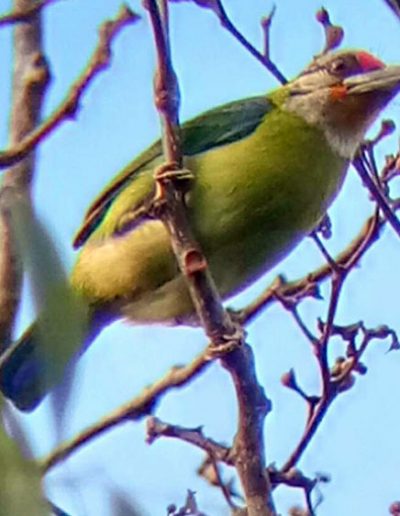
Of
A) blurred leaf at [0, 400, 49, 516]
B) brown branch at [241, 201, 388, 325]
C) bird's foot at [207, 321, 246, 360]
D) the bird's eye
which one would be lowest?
blurred leaf at [0, 400, 49, 516]

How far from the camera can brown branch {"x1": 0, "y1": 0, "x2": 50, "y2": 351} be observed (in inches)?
89.8

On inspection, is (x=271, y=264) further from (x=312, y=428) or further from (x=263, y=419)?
(x=263, y=419)

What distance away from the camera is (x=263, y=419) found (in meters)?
1.79

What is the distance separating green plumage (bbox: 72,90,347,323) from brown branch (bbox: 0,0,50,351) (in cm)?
40

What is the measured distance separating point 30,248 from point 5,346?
4.51ft

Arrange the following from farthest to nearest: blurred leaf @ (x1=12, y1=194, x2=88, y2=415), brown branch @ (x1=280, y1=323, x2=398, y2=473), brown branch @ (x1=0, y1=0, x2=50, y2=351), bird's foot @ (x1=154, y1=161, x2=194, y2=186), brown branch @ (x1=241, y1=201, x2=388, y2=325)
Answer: brown branch @ (x1=241, y1=201, x2=388, y2=325), brown branch @ (x1=0, y1=0, x2=50, y2=351), brown branch @ (x1=280, y1=323, x2=398, y2=473), bird's foot @ (x1=154, y1=161, x2=194, y2=186), blurred leaf @ (x1=12, y1=194, x2=88, y2=415)

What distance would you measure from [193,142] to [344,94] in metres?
0.49

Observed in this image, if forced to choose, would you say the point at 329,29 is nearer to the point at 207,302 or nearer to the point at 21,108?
the point at 21,108

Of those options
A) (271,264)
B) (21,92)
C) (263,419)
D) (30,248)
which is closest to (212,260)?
(271,264)

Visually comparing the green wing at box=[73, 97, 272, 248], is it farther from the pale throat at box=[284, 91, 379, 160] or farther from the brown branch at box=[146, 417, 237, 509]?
the brown branch at box=[146, 417, 237, 509]

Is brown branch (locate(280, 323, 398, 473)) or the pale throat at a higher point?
the pale throat

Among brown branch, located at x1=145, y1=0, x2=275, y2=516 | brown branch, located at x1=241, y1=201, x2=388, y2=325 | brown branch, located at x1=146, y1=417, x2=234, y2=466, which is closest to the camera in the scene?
brown branch, located at x1=145, y1=0, x2=275, y2=516

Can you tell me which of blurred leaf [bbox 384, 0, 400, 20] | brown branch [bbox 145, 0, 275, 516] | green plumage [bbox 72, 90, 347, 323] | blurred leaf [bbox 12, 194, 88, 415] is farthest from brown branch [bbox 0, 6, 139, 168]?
blurred leaf [bbox 384, 0, 400, 20]

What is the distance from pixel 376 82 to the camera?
3.01 metres
